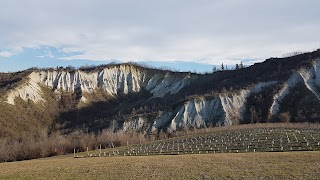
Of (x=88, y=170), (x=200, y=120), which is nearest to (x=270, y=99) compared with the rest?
(x=200, y=120)

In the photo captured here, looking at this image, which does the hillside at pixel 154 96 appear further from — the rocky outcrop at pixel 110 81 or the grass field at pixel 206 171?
the grass field at pixel 206 171

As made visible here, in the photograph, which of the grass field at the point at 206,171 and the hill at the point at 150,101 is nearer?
the grass field at the point at 206,171

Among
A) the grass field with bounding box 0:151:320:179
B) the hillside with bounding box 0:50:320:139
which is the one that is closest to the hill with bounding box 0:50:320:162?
the hillside with bounding box 0:50:320:139

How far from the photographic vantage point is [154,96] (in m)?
180

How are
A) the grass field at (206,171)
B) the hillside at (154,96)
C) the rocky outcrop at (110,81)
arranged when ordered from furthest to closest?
1. the rocky outcrop at (110,81)
2. the hillside at (154,96)
3. the grass field at (206,171)

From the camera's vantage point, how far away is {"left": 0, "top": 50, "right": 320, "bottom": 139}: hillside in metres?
114

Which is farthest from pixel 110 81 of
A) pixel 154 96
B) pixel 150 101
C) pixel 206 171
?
pixel 206 171

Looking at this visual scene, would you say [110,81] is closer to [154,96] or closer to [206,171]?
[154,96]

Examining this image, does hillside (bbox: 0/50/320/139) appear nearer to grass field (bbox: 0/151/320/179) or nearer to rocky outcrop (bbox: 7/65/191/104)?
rocky outcrop (bbox: 7/65/191/104)

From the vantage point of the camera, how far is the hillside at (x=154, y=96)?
113875mm

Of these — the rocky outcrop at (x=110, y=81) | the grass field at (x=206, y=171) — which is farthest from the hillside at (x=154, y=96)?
the grass field at (x=206, y=171)

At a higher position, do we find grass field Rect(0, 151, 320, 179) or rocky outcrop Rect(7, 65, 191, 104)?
rocky outcrop Rect(7, 65, 191, 104)

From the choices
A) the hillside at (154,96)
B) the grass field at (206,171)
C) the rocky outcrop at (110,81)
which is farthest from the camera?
the rocky outcrop at (110,81)

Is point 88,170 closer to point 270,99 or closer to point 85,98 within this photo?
point 270,99
